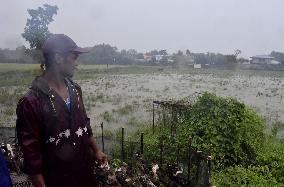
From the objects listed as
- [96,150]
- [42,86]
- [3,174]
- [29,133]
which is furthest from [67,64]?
[3,174]

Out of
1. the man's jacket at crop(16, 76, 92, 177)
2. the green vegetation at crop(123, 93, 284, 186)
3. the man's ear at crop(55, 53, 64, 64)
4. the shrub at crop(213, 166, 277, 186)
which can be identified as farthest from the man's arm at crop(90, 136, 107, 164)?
the green vegetation at crop(123, 93, 284, 186)

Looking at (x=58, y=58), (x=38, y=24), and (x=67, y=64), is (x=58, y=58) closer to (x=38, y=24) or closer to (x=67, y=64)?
(x=67, y=64)

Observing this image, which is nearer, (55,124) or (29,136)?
(29,136)

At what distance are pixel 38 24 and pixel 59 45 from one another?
11384 mm

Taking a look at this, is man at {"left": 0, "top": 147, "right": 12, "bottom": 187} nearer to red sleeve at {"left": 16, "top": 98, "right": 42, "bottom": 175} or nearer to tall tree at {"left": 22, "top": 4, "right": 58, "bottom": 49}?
red sleeve at {"left": 16, "top": 98, "right": 42, "bottom": 175}

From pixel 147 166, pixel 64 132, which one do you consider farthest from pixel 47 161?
pixel 147 166

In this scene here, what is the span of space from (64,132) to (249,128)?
16.7 feet

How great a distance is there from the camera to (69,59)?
282 centimetres

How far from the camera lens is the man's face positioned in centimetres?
279

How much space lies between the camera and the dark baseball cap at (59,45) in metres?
2.74

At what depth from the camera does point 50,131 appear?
8.86 feet

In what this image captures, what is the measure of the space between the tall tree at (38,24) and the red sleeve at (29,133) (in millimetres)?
10569

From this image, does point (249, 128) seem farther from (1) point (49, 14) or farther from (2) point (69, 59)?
(1) point (49, 14)

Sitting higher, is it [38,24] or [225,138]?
[38,24]
